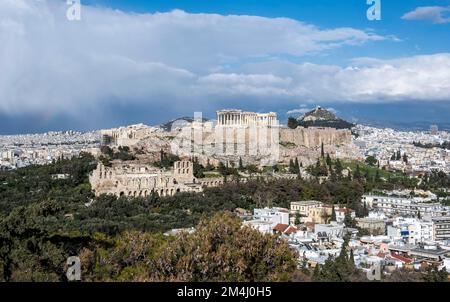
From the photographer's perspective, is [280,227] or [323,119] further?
[323,119]

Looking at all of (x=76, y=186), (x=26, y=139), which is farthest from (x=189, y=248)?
(x=26, y=139)

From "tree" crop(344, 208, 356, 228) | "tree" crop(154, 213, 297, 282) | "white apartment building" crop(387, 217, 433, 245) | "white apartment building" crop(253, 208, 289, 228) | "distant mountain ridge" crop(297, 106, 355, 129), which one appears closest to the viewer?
"tree" crop(154, 213, 297, 282)

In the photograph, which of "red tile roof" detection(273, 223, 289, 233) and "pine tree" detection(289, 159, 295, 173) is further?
"pine tree" detection(289, 159, 295, 173)

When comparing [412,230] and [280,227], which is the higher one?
[280,227]

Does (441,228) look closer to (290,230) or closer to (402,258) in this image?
(290,230)

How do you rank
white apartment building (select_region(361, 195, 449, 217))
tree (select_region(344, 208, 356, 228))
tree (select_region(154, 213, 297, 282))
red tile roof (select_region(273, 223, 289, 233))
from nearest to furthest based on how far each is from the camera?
tree (select_region(154, 213, 297, 282)) → red tile roof (select_region(273, 223, 289, 233)) → tree (select_region(344, 208, 356, 228)) → white apartment building (select_region(361, 195, 449, 217))

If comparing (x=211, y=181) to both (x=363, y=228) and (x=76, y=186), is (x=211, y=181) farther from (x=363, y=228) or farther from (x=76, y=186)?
(x=363, y=228)

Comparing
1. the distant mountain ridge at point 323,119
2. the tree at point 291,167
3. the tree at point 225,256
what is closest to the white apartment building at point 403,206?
the tree at point 291,167

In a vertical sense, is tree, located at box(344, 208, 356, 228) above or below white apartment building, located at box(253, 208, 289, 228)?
below

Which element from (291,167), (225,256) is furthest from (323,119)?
(225,256)

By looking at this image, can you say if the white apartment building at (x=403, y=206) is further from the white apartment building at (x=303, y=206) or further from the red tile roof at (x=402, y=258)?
the red tile roof at (x=402, y=258)

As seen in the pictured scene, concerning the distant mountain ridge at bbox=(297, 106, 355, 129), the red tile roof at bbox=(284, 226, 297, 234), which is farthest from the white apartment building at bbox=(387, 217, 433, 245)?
the distant mountain ridge at bbox=(297, 106, 355, 129)

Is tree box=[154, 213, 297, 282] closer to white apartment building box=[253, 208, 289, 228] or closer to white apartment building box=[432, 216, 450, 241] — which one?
white apartment building box=[253, 208, 289, 228]
